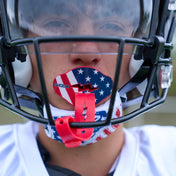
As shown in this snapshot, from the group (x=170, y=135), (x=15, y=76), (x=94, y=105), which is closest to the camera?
(x=94, y=105)

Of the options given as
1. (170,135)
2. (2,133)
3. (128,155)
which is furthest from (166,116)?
(2,133)

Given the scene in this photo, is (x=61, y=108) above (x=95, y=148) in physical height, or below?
above

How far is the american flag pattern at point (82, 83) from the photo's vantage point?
62 centimetres

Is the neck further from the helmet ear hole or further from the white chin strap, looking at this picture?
the helmet ear hole

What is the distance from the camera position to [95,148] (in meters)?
0.74

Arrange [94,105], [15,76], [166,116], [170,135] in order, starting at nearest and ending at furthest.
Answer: [94,105] → [15,76] → [170,135] → [166,116]

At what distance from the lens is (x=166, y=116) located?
99.7 inches

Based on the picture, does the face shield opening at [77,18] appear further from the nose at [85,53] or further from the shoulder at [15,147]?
the shoulder at [15,147]

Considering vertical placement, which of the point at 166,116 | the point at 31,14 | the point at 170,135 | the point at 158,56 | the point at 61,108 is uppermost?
the point at 31,14

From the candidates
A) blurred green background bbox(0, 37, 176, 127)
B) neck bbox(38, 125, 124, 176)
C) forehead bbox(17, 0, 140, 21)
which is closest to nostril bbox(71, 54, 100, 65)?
forehead bbox(17, 0, 140, 21)

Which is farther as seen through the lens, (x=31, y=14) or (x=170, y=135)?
(x=170, y=135)

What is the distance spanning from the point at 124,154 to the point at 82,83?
30 centimetres

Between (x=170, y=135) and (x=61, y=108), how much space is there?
0.44 m

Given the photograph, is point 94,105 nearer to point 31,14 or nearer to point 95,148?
point 95,148
